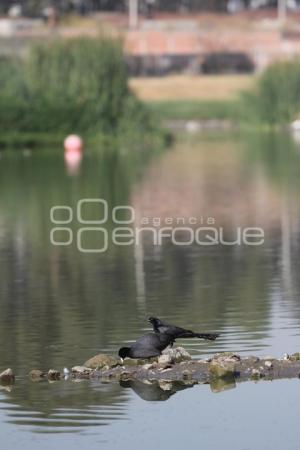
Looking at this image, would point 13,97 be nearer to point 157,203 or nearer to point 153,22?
point 157,203

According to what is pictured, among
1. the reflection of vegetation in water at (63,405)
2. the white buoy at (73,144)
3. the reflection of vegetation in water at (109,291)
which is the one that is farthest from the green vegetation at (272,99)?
the reflection of vegetation in water at (63,405)

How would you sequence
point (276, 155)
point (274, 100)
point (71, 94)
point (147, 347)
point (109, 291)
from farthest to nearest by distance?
point (274, 100) → point (71, 94) → point (276, 155) → point (109, 291) → point (147, 347)

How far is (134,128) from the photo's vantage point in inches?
2386

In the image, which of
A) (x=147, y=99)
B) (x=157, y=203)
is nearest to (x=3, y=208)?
(x=157, y=203)

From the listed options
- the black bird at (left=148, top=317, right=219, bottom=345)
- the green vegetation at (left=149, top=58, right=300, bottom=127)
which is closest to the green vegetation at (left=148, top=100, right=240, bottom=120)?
the green vegetation at (left=149, top=58, right=300, bottom=127)

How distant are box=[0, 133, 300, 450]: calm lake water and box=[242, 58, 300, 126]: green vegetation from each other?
31.8 meters

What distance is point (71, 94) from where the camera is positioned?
204 feet

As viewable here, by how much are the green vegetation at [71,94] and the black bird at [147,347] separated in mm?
45238

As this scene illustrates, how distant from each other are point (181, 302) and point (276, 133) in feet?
169

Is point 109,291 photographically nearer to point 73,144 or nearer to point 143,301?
point 143,301

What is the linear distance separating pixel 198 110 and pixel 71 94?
2098 centimetres

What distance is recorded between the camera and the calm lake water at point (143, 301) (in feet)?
41.8

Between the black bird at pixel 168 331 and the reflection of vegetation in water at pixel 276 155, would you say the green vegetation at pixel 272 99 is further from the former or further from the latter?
the black bird at pixel 168 331

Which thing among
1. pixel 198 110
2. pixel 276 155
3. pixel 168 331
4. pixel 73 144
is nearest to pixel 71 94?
pixel 73 144
